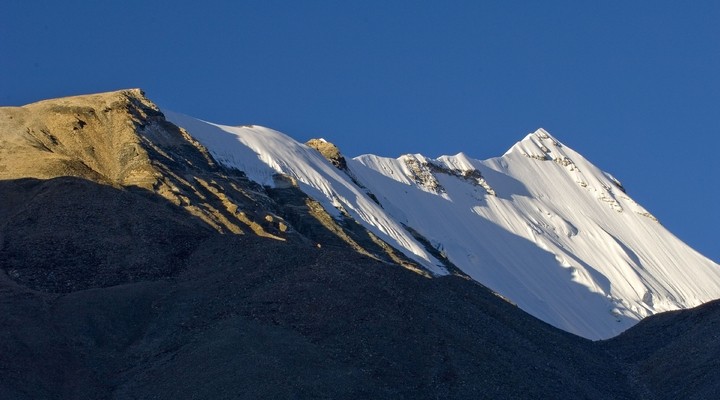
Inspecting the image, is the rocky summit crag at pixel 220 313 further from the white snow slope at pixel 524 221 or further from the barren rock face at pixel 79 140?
the white snow slope at pixel 524 221

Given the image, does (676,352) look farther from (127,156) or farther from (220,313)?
(127,156)

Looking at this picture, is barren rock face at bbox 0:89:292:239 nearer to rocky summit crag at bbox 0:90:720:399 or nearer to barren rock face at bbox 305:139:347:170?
rocky summit crag at bbox 0:90:720:399

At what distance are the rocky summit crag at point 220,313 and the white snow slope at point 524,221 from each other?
47.1 ft

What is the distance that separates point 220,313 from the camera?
40.8 metres

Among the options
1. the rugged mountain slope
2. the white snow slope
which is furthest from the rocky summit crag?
the white snow slope

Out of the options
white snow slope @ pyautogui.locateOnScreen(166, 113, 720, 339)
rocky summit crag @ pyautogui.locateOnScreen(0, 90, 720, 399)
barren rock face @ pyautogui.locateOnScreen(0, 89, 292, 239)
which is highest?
white snow slope @ pyautogui.locateOnScreen(166, 113, 720, 339)

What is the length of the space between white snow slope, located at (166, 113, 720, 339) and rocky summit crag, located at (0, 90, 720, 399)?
47.1 feet

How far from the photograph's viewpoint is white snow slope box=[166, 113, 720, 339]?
76.6 metres

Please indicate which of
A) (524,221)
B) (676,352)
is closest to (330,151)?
(524,221)

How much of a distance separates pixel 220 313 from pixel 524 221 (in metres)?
66.1

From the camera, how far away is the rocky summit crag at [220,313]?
36.8m

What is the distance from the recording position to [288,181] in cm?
7206

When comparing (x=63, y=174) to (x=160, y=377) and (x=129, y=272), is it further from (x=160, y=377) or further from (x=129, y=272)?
(x=160, y=377)

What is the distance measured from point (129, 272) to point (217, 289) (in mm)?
4317
